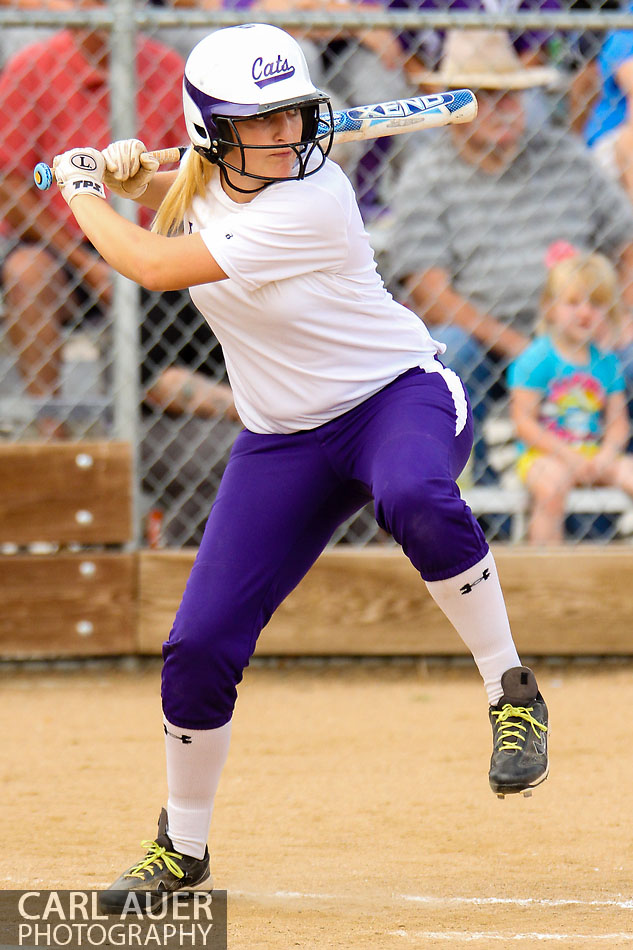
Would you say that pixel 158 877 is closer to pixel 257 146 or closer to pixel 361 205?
pixel 257 146

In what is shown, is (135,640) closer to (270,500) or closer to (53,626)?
(53,626)

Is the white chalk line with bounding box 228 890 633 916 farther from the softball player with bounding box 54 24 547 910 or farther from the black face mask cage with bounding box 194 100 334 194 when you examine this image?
the black face mask cage with bounding box 194 100 334 194

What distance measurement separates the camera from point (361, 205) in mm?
5582

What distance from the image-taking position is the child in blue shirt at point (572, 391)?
5184 mm

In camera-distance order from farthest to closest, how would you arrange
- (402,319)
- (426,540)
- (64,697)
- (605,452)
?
(605,452) → (64,697) → (402,319) → (426,540)

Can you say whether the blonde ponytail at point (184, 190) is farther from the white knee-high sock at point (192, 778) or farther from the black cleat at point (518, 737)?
the black cleat at point (518, 737)

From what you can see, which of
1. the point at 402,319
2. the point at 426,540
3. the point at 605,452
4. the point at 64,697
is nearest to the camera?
the point at 426,540

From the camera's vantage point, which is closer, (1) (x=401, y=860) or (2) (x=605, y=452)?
(1) (x=401, y=860)

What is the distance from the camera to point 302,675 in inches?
204

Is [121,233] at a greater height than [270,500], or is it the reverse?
[121,233]

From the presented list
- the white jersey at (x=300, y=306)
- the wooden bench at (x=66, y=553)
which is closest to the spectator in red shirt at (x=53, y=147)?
the wooden bench at (x=66, y=553)

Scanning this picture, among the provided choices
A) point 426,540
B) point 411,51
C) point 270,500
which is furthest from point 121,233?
point 411,51

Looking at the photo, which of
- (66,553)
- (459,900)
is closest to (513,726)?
(459,900)

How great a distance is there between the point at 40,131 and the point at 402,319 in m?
2.74
